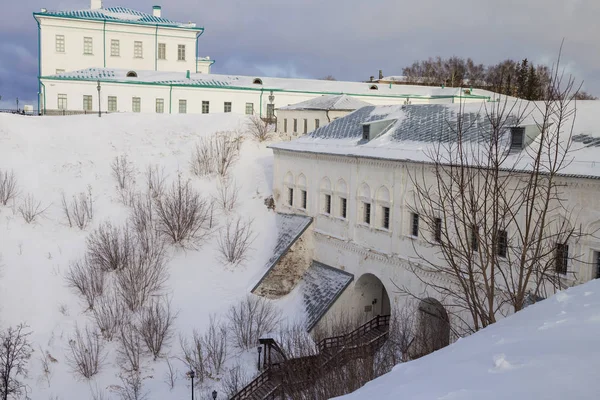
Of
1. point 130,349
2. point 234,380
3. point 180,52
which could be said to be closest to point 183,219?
point 130,349

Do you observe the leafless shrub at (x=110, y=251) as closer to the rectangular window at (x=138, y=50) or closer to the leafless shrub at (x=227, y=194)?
the leafless shrub at (x=227, y=194)

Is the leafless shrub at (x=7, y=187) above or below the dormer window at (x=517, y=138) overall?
below

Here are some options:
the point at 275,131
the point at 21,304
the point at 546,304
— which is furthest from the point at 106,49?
the point at 546,304

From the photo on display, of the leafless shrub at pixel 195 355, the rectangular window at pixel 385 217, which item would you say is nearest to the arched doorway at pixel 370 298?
the rectangular window at pixel 385 217

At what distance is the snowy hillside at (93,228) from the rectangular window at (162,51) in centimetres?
1552

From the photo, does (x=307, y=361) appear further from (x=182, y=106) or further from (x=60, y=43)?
(x=60, y=43)

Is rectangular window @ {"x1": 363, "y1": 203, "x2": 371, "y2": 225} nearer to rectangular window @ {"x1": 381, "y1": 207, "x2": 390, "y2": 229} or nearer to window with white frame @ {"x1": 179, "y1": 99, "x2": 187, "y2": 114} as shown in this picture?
rectangular window @ {"x1": 381, "y1": 207, "x2": 390, "y2": 229}

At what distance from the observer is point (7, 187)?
1213 inches

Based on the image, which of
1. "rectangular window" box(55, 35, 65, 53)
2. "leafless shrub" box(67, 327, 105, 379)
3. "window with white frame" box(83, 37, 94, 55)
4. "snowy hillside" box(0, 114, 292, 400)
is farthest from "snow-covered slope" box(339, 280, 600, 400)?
"rectangular window" box(55, 35, 65, 53)

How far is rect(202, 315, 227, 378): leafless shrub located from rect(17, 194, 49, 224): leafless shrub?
465 inches

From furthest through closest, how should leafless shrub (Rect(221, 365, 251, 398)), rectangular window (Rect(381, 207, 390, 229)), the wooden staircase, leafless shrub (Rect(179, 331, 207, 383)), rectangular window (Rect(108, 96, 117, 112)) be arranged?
rectangular window (Rect(108, 96, 117, 112))
rectangular window (Rect(381, 207, 390, 229))
leafless shrub (Rect(179, 331, 207, 383))
leafless shrub (Rect(221, 365, 251, 398))
the wooden staircase

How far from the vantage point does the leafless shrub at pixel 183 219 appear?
29172 millimetres

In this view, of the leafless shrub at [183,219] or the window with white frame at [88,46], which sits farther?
the window with white frame at [88,46]

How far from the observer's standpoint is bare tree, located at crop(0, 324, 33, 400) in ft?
66.0
